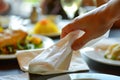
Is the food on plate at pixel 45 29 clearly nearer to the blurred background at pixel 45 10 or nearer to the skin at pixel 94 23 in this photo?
the blurred background at pixel 45 10

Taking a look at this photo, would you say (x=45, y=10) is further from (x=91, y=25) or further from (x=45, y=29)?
(x=91, y=25)

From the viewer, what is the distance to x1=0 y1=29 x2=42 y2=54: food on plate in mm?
1164

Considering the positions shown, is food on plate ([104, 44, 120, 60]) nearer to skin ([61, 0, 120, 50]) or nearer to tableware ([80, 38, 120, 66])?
tableware ([80, 38, 120, 66])

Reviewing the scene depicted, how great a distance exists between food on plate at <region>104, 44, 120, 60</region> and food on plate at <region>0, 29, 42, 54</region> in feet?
1.15

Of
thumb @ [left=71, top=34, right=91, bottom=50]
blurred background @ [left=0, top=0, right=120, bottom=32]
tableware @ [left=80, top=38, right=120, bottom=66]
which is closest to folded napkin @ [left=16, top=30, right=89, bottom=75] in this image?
thumb @ [left=71, top=34, right=91, bottom=50]

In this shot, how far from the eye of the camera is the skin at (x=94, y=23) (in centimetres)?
76

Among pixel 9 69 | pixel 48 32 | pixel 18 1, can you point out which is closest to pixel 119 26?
pixel 48 32

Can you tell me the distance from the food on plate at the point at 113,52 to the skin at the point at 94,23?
0.19 metres

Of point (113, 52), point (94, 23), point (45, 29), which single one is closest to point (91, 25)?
point (94, 23)

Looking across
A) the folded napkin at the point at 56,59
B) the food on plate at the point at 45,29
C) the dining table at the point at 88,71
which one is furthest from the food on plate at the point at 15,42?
the folded napkin at the point at 56,59

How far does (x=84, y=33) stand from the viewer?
30.6 inches

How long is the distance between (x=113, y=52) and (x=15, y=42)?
1.39 ft

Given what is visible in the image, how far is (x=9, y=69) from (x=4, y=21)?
3.00 feet

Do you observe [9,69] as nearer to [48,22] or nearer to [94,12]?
[94,12]
